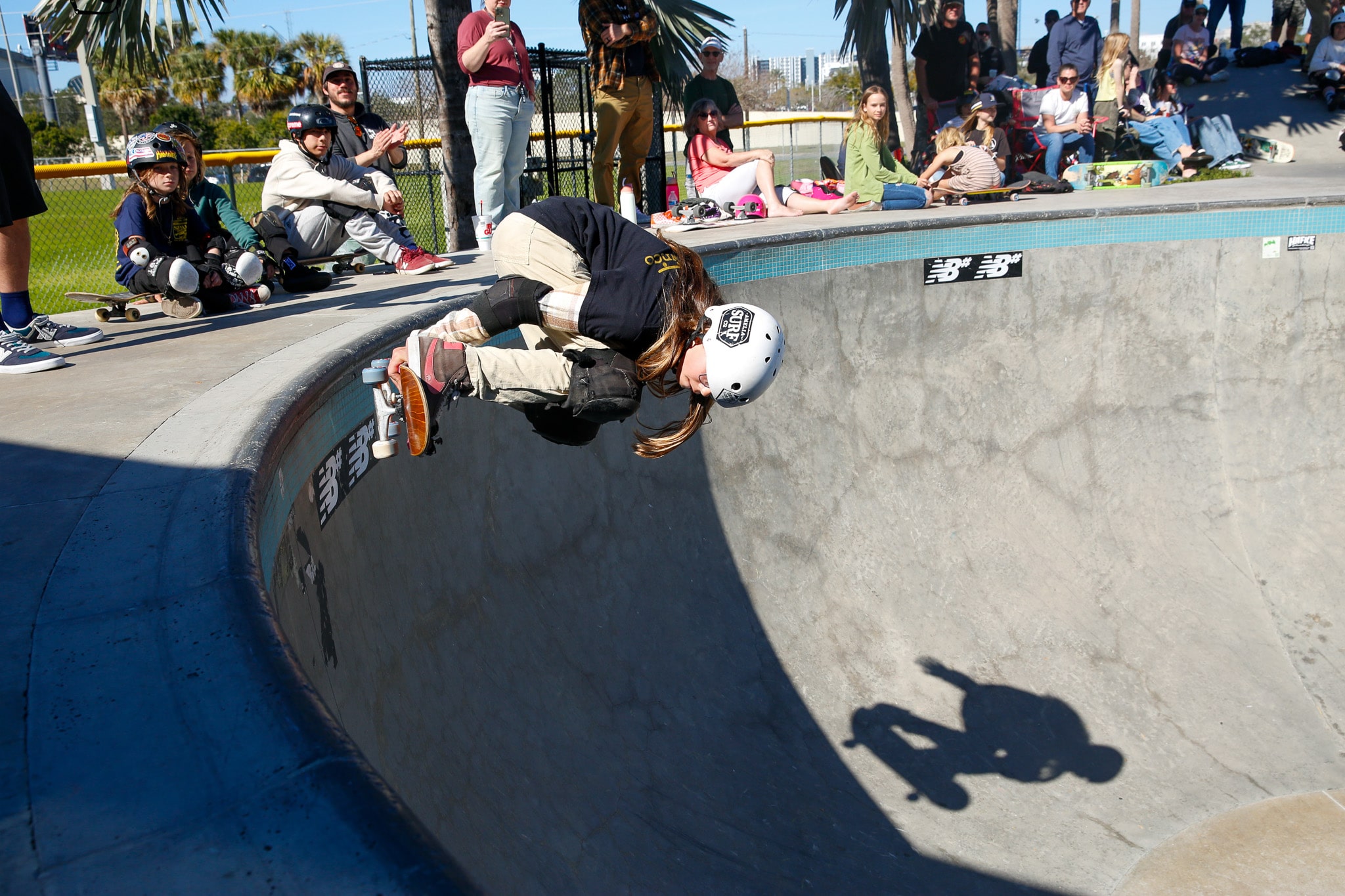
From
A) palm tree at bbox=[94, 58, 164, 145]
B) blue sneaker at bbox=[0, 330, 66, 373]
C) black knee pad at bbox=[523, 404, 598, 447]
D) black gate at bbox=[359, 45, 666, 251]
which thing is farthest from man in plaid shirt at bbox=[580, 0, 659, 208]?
palm tree at bbox=[94, 58, 164, 145]

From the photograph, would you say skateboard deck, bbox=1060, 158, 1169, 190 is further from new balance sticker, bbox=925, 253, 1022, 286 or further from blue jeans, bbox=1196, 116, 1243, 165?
new balance sticker, bbox=925, 253, 1022, 286

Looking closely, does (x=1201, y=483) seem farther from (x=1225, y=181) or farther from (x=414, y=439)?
(x=1225, y=181)

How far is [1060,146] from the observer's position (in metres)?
12.0

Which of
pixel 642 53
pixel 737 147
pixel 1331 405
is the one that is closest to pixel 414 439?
pixel 642 53

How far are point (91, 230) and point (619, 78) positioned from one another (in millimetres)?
6908

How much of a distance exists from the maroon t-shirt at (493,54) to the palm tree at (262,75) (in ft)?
169

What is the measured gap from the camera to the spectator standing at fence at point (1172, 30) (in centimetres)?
1627

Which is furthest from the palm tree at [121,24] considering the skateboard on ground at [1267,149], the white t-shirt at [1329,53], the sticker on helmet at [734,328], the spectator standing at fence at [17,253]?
the white t-shirt at [1329,53]

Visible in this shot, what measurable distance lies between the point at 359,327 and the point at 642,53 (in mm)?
5144

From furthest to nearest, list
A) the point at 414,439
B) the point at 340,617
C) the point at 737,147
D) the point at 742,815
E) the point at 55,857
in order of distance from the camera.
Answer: the point at 737,147
the point at 742,815
the point at 414,439
the point at 340,617
the point at 55,857

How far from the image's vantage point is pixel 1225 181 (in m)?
11.8

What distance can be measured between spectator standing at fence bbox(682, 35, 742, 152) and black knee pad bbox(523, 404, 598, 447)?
6972 millimetres

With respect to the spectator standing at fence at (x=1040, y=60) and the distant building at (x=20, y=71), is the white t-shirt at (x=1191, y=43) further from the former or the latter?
the distant building at (x=20, y=71)

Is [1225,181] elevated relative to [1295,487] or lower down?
elevated
